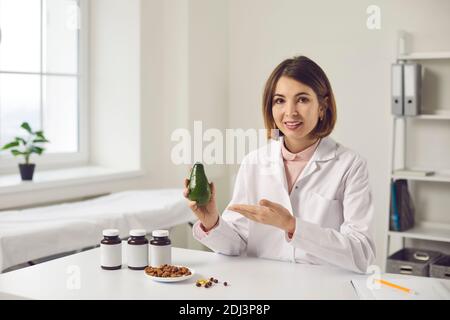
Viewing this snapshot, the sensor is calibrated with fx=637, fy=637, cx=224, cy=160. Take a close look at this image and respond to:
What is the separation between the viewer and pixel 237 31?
4.45 m

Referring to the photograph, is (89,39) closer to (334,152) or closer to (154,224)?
(154,224)

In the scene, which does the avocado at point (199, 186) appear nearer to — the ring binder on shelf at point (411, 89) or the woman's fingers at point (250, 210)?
the woman's fingers at point (250, 210)

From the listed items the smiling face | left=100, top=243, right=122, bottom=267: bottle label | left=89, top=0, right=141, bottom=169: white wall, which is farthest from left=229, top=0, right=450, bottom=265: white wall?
left=100, top=243, right=122, bottom=267: bottle label

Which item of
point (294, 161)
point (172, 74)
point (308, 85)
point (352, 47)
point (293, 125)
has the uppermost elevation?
point (352, 47)

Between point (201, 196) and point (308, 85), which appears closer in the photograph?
point (201, 196)

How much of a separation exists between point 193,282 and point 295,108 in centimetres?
64

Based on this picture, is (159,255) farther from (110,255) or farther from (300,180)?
(300,180)

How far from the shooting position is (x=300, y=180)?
2037 mm

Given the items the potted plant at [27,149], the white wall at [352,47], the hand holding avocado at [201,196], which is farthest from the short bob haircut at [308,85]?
the white wall at [352,47]

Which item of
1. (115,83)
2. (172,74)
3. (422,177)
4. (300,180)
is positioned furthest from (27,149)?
(422,177)

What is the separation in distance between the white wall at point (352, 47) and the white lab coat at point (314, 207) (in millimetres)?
1812

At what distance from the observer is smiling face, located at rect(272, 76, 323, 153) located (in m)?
1.97
